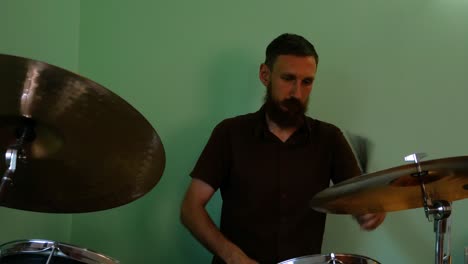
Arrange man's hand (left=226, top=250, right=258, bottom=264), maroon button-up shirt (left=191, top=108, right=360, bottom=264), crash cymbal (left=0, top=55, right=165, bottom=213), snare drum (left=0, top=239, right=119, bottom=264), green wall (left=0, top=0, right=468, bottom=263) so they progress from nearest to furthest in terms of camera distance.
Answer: crash cymbal (left=0, top=55, right=165, bottom=213), snare drum (left=0, top=239, right=119, bottom=264), man's hand (left=226, top=250, right=258, bottom=264), maroon button-up shirt (left=191, top=108, right=360, bottom=264), green wall (left=0, top=0, right=468, bottom=263)

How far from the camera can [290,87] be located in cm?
137

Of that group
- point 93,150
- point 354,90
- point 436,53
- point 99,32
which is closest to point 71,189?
point 93,150

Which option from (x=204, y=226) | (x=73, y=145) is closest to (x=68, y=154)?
(x=73, y=145)

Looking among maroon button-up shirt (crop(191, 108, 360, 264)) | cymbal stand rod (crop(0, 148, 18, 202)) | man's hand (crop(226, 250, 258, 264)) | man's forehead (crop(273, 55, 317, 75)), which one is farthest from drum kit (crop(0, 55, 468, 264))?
man's forehead (crop(273, 55, 317, 75))

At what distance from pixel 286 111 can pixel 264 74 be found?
0.48ft

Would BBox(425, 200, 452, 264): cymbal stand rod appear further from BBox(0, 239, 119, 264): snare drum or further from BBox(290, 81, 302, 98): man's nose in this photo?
BBox(0, 239, 119, 264): snare drum

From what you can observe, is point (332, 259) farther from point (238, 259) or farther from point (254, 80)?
point (254, 80)

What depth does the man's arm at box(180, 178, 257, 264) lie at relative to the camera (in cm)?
116

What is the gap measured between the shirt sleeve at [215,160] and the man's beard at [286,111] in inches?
6.0

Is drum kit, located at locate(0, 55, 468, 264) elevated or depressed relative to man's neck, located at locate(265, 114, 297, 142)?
depressed

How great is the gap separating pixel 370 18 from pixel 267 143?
566 mm

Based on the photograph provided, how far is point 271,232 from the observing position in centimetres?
132

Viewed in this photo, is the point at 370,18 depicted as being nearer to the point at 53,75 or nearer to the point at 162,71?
the point at 162,71

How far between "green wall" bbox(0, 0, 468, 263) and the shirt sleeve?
0.13 meters
